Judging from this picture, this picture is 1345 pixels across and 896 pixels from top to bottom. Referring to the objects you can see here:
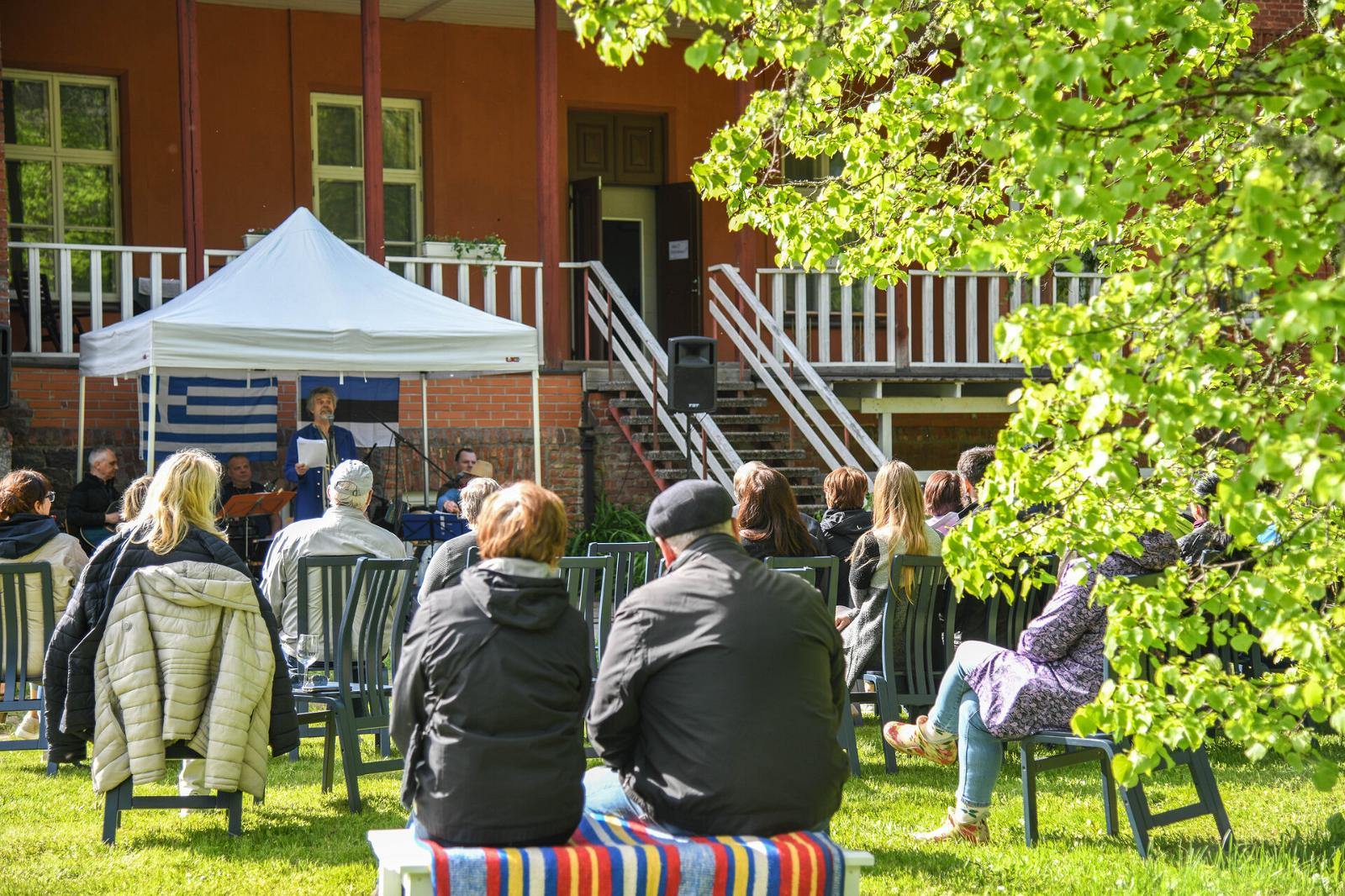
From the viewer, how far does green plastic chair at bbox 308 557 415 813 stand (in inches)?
218

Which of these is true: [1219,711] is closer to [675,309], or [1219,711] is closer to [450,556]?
[450,556]

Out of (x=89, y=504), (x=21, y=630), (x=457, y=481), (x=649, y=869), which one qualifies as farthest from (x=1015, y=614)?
(x=89, y=504)

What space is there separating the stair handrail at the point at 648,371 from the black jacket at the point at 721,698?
8795 millimetres

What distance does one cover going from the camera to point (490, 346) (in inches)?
411

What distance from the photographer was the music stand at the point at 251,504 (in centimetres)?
1002

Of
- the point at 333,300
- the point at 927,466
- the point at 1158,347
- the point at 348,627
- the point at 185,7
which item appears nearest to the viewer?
the point at 1158,347

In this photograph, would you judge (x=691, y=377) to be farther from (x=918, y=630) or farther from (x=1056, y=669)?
(x=1056, y=669)

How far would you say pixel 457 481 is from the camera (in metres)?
12.2

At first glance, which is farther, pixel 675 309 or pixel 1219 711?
pixel 675 309

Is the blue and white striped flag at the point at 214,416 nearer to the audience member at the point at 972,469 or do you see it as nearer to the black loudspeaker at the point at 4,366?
the black loudspeaker at the point at 4,366

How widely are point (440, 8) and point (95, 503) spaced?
610cm

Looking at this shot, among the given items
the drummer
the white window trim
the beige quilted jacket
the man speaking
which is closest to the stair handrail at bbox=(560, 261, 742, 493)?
the man speaking

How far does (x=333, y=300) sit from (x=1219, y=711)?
795 cm

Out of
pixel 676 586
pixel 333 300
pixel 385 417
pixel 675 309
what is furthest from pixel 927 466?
pixel 676 586
